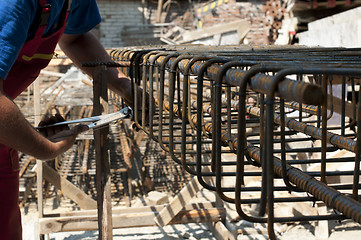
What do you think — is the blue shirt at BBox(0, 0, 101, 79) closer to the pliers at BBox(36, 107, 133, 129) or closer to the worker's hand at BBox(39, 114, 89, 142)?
the worker's hand at BBox(39, 114, 89, 142)

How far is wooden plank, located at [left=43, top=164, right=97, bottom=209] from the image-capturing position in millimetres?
5059

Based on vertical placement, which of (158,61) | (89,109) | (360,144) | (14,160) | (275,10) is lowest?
(89,109)

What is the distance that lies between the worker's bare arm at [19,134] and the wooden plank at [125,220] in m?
3.20

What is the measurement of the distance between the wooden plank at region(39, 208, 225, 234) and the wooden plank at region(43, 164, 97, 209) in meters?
0.34

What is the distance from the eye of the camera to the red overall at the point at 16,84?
5.99ft

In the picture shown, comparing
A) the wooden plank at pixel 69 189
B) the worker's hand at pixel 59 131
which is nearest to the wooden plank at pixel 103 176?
the worker's hand at pixel 59 131

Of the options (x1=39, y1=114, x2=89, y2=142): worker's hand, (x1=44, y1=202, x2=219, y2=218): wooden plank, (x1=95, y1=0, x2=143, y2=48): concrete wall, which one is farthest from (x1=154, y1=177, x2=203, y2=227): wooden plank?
(x1=95, y1=0, x2=143, y2=48): concrete wall

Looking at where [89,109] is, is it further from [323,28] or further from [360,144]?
[360,144]

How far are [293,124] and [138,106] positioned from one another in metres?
0.81

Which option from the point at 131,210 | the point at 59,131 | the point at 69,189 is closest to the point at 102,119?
the point at 59,131

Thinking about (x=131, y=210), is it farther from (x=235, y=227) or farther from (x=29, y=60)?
(x=29, y=60)

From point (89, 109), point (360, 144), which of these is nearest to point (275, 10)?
point (89, 109)

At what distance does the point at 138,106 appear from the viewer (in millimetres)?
2514

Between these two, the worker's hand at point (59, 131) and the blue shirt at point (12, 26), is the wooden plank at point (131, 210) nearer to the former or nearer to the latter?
the worker's hand at point (59, 131)
